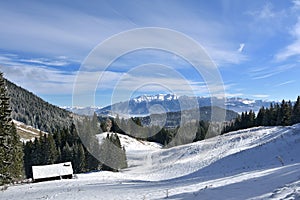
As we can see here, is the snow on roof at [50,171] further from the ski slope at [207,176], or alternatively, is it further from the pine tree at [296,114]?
the pine tree at [296,114]

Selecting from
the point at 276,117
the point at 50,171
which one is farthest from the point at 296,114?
the point at 50,171

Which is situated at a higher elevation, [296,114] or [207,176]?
[296,114]

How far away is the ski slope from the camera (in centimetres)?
1330

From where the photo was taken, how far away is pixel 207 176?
23922 mm

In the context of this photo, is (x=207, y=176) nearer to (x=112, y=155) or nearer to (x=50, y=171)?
(x=50, y=171)

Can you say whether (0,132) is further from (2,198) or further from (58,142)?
(58,142)

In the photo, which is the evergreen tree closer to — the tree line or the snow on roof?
the snow on roof

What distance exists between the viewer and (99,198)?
17047 mm

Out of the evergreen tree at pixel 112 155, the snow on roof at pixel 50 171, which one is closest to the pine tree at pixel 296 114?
the evergreen tree at pixel 112 155

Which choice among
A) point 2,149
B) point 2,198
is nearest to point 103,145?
point 2,149

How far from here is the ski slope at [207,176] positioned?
13.3 m

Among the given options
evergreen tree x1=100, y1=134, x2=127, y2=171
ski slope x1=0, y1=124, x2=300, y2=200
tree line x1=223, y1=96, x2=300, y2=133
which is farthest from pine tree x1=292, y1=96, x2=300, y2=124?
evergreen tree x1=100, y1=134, x2=127, y2=171

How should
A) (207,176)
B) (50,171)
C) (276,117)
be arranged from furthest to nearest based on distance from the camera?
(276,117) < (50,171) < (207,176)

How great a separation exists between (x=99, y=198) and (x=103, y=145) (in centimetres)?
5303
